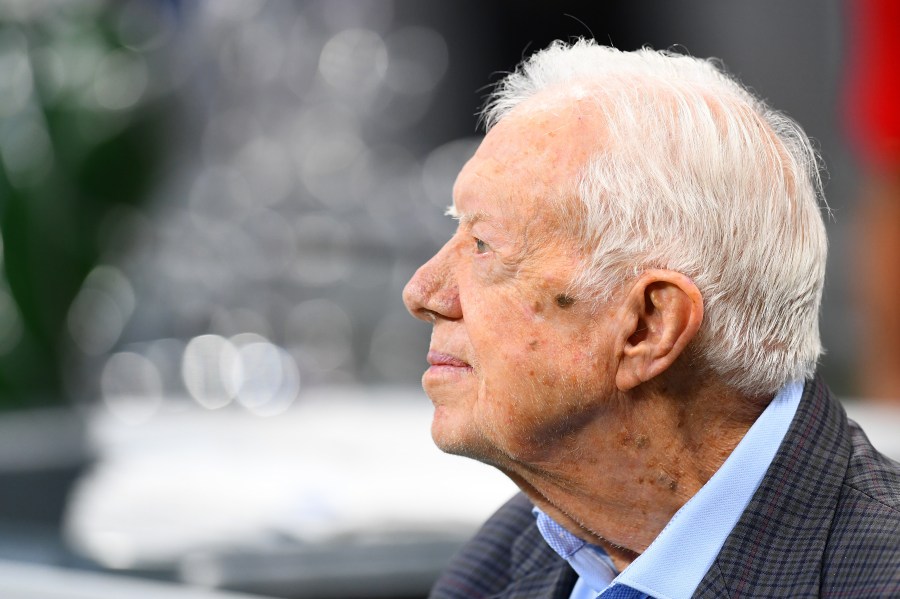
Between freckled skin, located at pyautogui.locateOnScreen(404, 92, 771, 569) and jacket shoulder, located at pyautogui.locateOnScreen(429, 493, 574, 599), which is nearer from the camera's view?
freckled skin, located at pyautogui.locateOnScreen(404, 92, 771, 569)

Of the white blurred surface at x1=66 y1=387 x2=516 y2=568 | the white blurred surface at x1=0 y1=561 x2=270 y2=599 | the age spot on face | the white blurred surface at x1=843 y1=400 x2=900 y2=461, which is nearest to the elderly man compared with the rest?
the age spot on face

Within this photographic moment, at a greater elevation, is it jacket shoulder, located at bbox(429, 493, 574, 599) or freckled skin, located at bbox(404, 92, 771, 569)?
freckled skin, located at bbox(404, 92, 771, 569)

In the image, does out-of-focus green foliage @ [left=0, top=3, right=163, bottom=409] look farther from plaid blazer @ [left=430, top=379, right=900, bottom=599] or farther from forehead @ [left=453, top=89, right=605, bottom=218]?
plaid blazer @ [left=430, top=379, right=900, bottom=599]

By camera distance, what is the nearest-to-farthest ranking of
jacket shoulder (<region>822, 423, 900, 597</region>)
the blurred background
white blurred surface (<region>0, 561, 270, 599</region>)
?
1. jacket shoulder (<region>822, 423, 900, 597</region>)
2. white blurred surface (<region>0, 561, 270, 599</region>)
3. the blurred background

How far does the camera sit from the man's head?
54.5 inches

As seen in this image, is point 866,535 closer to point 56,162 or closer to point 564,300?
point 564,300

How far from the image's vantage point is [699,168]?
1.38 metres

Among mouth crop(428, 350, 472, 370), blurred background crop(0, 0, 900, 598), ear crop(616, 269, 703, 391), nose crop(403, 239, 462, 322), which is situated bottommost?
ear crop(616, 269, 703, 391)

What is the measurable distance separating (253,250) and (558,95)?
5.33 metres

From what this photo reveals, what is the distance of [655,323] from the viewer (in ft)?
4.65

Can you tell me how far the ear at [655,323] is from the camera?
4.53ft

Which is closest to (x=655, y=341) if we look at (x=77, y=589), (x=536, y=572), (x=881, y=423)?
(x=536, y=572)

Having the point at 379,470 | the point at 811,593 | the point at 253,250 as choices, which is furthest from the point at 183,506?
the point at 253,250

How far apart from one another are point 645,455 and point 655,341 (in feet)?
0.46
